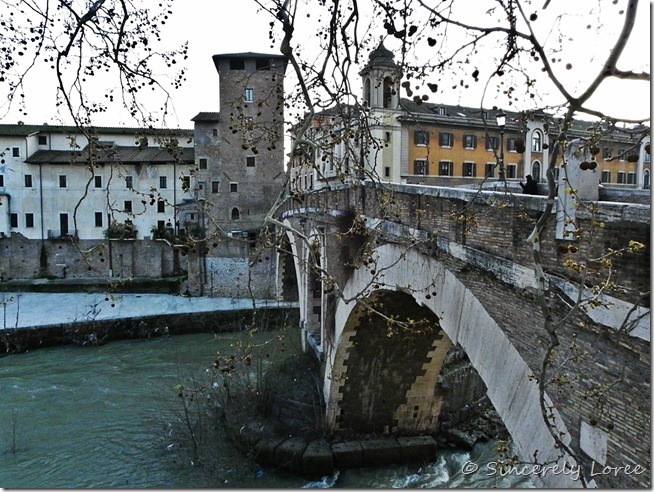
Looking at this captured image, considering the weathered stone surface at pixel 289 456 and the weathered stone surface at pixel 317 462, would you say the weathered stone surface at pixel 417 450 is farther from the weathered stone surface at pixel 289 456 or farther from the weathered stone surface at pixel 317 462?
the weathered stone surface at pixel 289 456

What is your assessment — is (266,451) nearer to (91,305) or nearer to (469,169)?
(91,305)

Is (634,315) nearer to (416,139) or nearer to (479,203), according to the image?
(479,203)

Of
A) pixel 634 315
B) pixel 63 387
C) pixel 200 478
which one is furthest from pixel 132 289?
pixel 634 315

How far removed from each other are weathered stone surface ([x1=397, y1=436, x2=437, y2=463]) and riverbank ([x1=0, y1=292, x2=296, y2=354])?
807cm

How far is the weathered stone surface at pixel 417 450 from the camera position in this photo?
11688 millimetres

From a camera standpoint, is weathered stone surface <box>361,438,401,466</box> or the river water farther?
weathered stone surface <box>361,438,401,466</box>

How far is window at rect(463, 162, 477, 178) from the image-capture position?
→ 25.0 metres

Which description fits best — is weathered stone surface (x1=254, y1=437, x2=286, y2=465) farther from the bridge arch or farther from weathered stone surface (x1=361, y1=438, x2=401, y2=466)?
the bridge arch

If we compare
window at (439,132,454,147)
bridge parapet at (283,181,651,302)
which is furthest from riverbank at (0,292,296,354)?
bridge parapet at (283,181,651,302)

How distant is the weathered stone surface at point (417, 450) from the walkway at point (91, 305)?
10807 mm

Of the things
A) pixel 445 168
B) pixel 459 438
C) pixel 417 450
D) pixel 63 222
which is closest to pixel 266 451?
pixel 417 450

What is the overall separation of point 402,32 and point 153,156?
28.7m

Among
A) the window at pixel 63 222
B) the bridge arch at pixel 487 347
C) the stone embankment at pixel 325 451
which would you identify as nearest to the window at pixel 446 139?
the stone embankment at pixel 325 451

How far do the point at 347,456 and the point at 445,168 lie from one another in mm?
15926
